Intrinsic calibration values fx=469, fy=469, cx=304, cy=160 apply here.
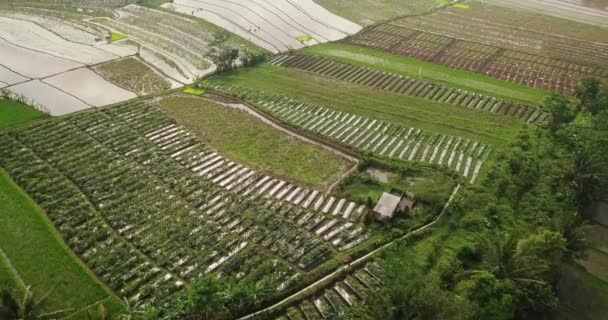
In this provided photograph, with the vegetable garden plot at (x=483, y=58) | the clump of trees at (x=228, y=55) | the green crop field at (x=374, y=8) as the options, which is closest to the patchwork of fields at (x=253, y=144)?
the clump of trees at (x=228, y=55)

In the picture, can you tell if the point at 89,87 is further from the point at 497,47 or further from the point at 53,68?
the point at 497,47

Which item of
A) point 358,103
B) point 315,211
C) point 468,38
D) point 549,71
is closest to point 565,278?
point 315,211

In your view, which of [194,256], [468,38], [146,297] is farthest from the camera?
[468,38]

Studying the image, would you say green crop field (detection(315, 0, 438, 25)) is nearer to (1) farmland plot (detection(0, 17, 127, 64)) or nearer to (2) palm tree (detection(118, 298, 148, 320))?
(1) farmland plot (detection(0, 17, 127, 64))

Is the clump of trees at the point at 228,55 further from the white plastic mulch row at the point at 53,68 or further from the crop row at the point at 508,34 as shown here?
the crop row at the point at 508,34

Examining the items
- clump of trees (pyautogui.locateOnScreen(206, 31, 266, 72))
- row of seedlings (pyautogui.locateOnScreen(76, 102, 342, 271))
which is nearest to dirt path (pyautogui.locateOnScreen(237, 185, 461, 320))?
row of seedlings (pyautogui.locateOnScreen(76, 102, 342, 271))

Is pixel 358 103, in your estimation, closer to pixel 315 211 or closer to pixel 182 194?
pixel 315 211
